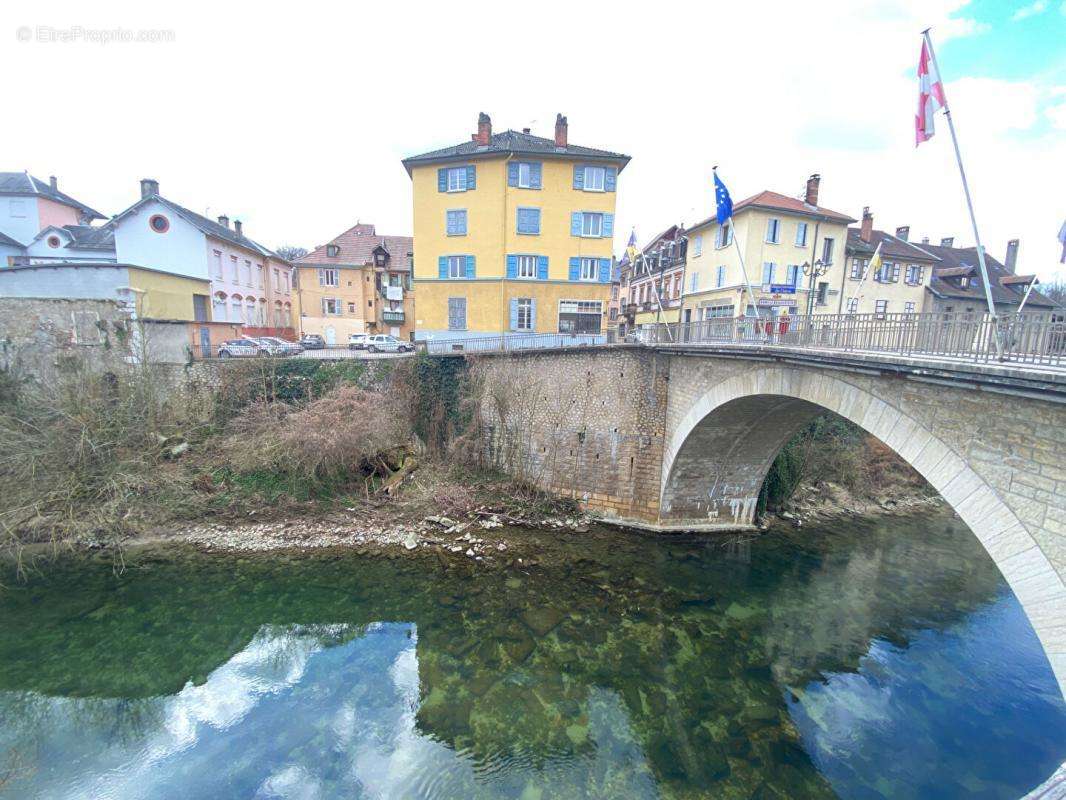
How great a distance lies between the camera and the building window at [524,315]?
2255cm

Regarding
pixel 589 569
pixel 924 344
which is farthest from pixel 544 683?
pixel 924 344

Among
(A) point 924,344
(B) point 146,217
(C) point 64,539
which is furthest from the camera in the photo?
(B) point 146,217

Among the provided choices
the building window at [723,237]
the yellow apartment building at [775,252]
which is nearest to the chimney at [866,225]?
the yellow apartment building at [775,252]

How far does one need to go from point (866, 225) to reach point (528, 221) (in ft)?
70.7

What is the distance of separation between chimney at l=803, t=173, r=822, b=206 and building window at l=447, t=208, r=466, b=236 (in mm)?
19332

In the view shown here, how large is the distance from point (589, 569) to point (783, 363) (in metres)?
7.39

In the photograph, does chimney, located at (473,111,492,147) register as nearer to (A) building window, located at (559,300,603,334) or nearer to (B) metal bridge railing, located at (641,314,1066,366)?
(A) building window, located at (559,300,603,334)

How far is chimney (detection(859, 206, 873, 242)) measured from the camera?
27531 millimetres

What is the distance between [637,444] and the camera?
50.3 ft

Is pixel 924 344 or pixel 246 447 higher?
pixel 924 344

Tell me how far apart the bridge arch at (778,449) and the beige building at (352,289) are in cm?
2777

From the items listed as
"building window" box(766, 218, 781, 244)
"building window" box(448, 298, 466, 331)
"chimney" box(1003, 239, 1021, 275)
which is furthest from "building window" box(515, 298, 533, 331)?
"chimney" box(1003, 239, 1021, 275)

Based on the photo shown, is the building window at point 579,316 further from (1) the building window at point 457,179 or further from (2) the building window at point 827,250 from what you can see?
(2) the building window at point 827,250

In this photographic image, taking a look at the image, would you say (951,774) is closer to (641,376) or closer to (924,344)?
(924,344)
